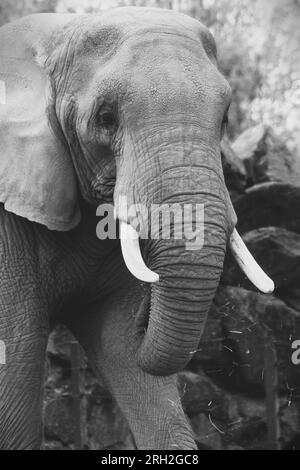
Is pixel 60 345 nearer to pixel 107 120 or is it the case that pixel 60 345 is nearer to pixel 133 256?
pixel 107 120

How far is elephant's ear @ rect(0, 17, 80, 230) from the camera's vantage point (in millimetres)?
3621

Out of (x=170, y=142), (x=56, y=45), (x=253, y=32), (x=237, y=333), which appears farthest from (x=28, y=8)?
(x=170, y=142)

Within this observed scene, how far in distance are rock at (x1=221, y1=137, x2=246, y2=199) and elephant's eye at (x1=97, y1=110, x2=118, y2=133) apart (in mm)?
1919

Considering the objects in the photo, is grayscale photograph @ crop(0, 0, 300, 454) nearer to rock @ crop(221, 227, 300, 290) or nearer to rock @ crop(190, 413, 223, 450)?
rock @ crop(190, 413, 223, 450)

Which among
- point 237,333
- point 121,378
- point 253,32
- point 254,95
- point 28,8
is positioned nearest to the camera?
point 121,378

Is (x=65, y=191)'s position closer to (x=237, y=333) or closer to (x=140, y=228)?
(x=140, y=228)

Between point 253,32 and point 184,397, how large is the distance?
21.4 ft

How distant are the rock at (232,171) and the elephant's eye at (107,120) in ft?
6.30

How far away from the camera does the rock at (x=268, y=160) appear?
5766 millimetres

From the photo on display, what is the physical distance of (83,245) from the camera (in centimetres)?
383

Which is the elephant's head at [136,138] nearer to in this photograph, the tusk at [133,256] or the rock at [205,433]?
the tusk at [133,256]

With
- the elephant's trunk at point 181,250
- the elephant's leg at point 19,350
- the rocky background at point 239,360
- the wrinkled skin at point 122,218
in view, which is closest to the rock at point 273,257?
the rocky background at point 239,360

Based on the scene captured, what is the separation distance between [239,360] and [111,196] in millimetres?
2265

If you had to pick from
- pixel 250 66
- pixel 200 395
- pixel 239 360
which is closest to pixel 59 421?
pixel 200 395
